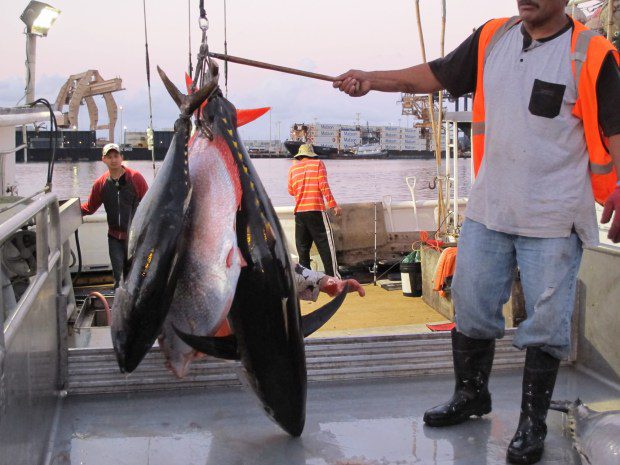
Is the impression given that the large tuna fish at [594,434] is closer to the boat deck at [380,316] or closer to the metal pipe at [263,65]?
the metal pipe at [263,65]

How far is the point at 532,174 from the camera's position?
2920mm

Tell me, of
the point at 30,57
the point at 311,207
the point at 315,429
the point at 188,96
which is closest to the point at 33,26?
the point at 30,57

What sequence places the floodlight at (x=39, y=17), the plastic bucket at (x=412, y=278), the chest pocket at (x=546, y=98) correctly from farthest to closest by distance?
the plastic bucket at (x=412, y=278), the floodlight at (x=39, y=17), the chest pocket at (x=546, y=98)

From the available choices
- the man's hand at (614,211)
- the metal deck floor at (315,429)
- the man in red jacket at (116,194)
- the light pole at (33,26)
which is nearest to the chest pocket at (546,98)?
the man's hand at (614,211)

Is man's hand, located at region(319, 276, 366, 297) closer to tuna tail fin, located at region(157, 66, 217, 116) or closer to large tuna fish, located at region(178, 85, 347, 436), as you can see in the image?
large tuna fish, located at region(178, 85, 347, 436)

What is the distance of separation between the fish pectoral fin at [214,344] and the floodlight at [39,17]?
5.90m

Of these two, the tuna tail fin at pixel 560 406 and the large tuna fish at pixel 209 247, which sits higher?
the large tuna fish at pixel 209 247

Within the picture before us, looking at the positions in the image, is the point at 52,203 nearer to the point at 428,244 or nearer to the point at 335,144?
the point at 428,244

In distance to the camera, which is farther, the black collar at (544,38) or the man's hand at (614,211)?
the black collar at (544,38)

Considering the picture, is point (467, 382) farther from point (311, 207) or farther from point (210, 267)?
point (311, 207)

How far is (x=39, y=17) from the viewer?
7.41 metres

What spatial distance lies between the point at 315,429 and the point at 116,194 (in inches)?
225

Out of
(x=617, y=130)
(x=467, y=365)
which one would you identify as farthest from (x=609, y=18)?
(x=467, y=365)

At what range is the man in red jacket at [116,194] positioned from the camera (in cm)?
831
